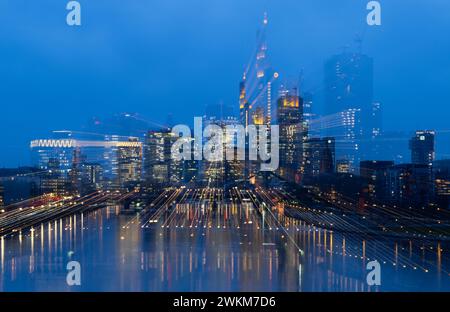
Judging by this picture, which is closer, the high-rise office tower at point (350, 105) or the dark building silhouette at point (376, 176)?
the high-rise office tower at point (350, 105)

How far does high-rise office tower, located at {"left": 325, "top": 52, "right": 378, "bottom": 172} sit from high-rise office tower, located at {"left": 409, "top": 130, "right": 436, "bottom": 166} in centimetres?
80

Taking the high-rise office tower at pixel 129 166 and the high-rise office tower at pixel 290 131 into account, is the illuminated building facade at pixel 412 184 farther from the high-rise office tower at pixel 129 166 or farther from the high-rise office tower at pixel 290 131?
the high-rise office tower at pixel 129 166

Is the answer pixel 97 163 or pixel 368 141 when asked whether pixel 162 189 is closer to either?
pixel 97 163

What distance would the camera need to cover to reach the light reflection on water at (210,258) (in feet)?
11.5

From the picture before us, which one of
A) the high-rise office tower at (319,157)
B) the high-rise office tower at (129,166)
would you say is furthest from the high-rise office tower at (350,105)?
the high-rise office tower at (129,166)

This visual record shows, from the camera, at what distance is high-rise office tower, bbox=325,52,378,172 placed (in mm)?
5863

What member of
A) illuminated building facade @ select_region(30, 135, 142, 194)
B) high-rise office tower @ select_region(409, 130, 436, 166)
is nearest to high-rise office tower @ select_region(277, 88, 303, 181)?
high-rise office tower @ select_region(409, 130, 436, 166)

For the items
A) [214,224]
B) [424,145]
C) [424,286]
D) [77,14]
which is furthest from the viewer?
[424,145]

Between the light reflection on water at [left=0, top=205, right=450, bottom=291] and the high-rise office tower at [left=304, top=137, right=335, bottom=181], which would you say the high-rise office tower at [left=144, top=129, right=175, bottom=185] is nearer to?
the light reflection on water at [left=0, top=205, right=450, bottom=291]

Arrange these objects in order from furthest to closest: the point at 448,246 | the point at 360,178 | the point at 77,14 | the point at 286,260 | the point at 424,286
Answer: the point at 360,178 < the point at 448,246 < the point at 286,260 < the point at 424,286 < the point at 77,14

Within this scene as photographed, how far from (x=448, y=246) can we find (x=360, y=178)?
257 cm

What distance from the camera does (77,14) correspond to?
124 inches

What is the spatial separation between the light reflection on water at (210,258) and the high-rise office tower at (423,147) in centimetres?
210
